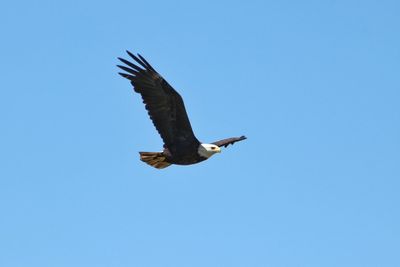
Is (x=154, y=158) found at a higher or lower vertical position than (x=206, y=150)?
lower

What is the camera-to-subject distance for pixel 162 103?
145ft

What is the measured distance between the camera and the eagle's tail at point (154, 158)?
4472 cm

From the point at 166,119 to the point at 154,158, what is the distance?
3.07 ft

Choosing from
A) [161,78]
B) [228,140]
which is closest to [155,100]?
[161,78]

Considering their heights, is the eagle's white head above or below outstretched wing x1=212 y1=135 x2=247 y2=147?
below

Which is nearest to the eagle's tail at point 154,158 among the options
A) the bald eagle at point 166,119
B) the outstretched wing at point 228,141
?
the bald eagle at point 166,119

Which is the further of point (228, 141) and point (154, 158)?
point (228, 141)

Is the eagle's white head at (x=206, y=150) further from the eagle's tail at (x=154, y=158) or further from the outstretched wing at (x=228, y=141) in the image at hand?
the outstretched wing at (x=228, y=141)

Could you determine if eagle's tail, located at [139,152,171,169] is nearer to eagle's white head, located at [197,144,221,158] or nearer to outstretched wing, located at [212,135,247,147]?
eagle's white head, located at [197,144,221,158]

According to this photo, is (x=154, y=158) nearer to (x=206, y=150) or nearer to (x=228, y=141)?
(x=206, y=150)

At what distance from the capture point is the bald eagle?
4409 centimetres

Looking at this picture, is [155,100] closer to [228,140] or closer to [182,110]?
[182,110]

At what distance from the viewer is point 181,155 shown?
44.7m

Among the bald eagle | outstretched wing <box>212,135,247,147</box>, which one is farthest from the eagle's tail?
outstretched wing <box>212,135,247,147</box>
